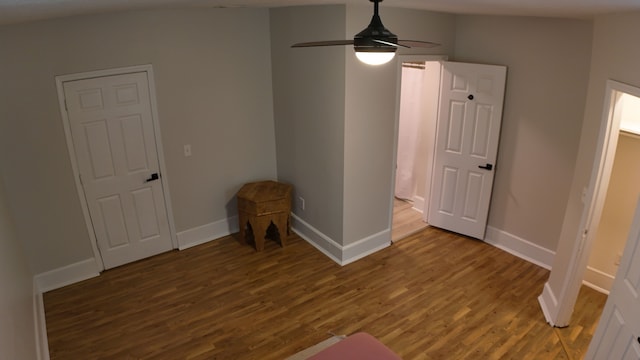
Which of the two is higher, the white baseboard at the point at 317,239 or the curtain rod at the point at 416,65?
the curtain rod at the point at 416,65

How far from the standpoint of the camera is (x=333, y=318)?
3754 mm

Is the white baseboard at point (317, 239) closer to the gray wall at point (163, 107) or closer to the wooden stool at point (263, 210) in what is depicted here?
the wooden stool at point (263, 210)

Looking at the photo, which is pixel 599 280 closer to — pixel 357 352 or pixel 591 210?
pixel 591 210

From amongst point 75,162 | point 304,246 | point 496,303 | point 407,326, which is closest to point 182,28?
point 75,162

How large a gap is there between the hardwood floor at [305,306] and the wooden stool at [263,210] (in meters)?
0.20

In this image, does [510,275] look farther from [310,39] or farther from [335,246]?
[310,39]

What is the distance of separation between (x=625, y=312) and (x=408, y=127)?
3745mm

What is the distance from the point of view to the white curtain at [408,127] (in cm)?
557

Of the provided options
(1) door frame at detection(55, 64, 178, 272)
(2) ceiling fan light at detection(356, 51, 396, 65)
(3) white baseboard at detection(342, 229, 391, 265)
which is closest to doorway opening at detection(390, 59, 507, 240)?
(3) white baseboard at detection(342, 229, 391, 265)

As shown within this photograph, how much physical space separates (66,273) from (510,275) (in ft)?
14.7

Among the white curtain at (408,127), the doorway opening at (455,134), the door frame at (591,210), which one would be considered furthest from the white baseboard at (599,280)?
the white curtain at (408,127)

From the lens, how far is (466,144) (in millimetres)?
4797

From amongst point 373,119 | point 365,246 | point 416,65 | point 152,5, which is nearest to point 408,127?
point 416,65

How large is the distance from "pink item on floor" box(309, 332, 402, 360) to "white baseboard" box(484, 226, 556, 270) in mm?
2662
